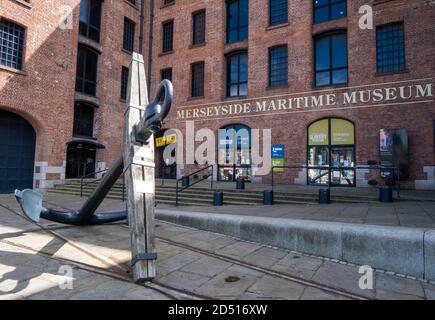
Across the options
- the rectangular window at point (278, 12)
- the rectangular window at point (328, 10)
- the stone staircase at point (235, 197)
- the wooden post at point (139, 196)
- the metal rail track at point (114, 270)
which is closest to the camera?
the metal rail track at point (114, 270)

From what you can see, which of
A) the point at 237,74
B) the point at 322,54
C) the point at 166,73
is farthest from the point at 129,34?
the point at 322,54

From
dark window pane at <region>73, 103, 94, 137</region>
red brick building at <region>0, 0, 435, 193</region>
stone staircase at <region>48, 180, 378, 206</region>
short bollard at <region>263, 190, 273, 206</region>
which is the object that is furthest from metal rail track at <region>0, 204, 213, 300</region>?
dark window pane at <region>73, 103, 94, 137</region>

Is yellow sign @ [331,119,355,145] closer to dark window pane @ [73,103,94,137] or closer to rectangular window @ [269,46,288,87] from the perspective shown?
rectangular window @ [269,46,288,87]

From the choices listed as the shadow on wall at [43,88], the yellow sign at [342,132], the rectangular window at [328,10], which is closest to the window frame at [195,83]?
the shadow on wall at [43,88]

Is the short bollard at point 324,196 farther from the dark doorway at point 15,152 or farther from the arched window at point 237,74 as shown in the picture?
the dark doorway at point 15,152

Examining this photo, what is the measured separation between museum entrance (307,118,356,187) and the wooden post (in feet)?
36.5

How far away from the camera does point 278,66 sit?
15.9 m

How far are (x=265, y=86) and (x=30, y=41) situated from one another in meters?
12.4

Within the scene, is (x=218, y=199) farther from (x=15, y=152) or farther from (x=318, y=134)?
(x=15, y=152)

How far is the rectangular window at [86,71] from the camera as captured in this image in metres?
17.3

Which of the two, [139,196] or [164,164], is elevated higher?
[164,164]

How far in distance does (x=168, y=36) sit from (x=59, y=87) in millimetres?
8660

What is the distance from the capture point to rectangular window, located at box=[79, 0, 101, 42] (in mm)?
17516

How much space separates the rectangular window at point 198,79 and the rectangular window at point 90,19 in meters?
6.63
